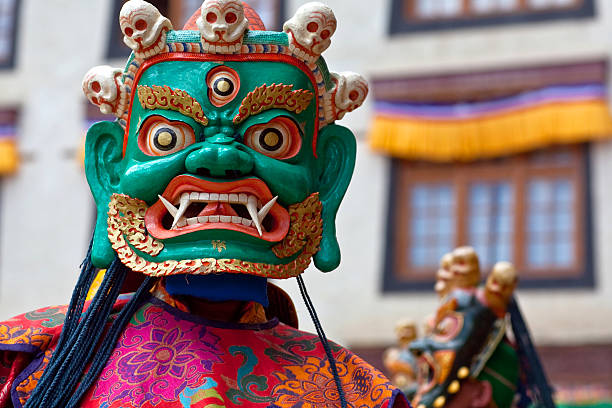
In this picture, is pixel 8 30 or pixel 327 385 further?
pixel 8 30

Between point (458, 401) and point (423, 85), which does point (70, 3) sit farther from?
point (458, 401)

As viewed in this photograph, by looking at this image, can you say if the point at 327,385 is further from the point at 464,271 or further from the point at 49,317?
the point at 464,271

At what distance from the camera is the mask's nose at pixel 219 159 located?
3.24 meters

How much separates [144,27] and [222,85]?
0.25 meters

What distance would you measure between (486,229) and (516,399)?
5.92 m

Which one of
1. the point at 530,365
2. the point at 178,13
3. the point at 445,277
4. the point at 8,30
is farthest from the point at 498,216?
the point at 530,365

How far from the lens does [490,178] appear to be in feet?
34.8

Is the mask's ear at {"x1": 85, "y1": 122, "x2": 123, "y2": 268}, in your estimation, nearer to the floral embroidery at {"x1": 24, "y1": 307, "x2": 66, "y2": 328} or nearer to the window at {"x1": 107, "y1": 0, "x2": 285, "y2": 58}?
the floral embroidery at {"x1": 24, "y1": 307, "x2": 66, "y2": 328}

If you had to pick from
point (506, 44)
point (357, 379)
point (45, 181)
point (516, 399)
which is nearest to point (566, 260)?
point (506, 44)

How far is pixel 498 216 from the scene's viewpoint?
1053cm

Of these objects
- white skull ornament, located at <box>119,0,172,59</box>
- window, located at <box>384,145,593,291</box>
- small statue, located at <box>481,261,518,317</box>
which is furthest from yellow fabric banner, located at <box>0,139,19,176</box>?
white skull ornament, located at <box>119,0,172,59</box>

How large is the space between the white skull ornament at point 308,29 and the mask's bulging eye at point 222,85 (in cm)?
18

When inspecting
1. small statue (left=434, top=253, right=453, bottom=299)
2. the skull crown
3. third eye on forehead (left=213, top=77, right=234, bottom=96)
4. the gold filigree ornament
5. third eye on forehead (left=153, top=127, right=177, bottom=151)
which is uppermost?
the skull crown

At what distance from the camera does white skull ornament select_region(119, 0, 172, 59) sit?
339cm
